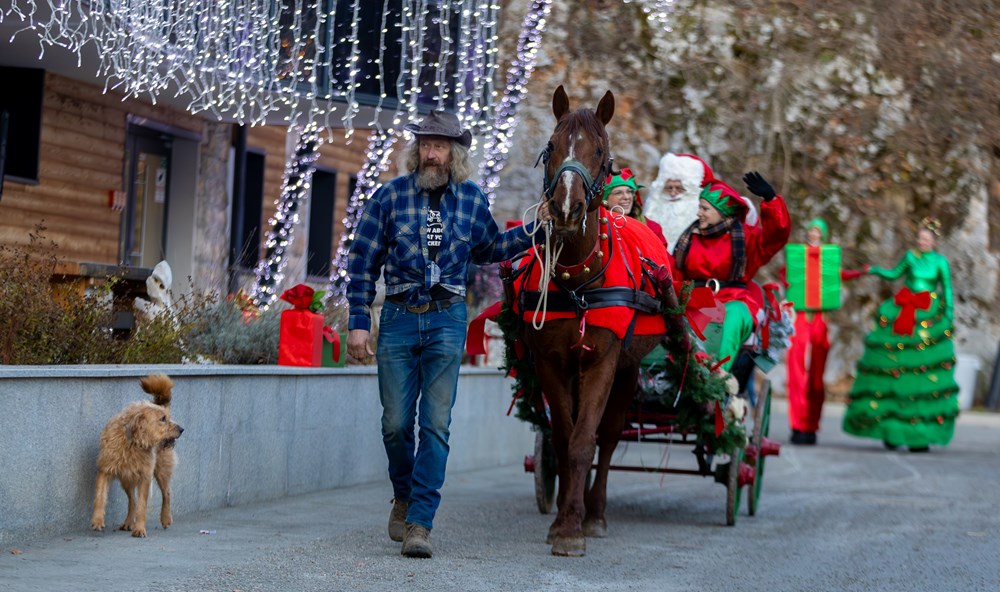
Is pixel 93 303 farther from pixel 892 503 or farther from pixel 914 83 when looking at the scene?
pixel 914 83

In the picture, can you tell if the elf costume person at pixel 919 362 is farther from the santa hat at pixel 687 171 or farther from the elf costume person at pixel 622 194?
the elf costume person at pixel 622 194

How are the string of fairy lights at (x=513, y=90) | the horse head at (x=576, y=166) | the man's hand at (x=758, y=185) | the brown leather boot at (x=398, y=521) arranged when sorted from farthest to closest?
the string of fairy lights at (x=513, y=90) < the man's hand at (x=758, y=185) < the brown leather boot at (x=398, y=521) < the horse head at (x=576, y=166)

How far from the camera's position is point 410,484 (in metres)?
8.34

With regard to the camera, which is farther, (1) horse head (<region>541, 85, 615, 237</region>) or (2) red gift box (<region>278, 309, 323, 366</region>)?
(2) red gift box (<region>278, 309, 323, 366</region>)

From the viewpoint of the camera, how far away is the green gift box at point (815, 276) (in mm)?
18953

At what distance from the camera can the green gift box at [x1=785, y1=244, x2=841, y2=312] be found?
19.0 metres

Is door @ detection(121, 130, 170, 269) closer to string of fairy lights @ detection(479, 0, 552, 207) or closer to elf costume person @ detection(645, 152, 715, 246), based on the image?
string of fairy lights @ detection(479, 0, 552, 207)

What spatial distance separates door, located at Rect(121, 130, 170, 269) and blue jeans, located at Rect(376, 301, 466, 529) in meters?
8.62

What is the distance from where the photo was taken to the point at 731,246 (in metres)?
10.6

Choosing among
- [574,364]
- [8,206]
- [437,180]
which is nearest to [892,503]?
[574,364]

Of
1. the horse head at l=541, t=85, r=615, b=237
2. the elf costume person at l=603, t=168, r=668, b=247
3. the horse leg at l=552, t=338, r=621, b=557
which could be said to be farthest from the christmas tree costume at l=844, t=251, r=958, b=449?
the horse head at l=541, t=85, r=615, b=237

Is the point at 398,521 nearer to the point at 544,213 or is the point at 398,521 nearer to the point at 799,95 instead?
the point at 544,213

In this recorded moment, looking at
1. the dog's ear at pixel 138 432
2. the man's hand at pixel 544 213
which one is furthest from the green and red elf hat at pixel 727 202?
the dog's ear at pixel 138 432

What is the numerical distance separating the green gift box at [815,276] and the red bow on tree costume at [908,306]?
83 centimetres
